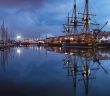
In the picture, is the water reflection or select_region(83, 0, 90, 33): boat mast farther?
select_region(83, 0, 90, 33): boat mast

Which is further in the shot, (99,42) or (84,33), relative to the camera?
(84,33)

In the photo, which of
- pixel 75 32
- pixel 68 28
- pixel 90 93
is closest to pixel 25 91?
pixel 90 93

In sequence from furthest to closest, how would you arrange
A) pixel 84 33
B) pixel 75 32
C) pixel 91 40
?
1. pixel 75 32
2. pixel 84 33
3. pixel 91 40

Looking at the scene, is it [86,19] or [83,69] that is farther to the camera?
[86,19]

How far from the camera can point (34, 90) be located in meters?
12.5

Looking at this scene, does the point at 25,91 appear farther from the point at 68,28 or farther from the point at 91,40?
the point at 68,28

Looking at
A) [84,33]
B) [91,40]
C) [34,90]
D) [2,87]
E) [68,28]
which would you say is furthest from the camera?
[68,28]

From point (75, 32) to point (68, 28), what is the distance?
17.8 meters

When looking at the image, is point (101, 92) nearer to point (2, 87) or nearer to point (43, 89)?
point (43, 89)

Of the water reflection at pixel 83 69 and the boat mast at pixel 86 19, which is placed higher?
the boat mast at pixel 86 19

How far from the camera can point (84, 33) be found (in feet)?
338

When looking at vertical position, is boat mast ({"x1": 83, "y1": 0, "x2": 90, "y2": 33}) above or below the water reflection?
above

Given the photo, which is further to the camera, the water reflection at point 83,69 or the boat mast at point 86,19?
the boat mast at point 86,19

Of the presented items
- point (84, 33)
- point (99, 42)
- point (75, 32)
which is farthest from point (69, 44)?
point (75, 32)
